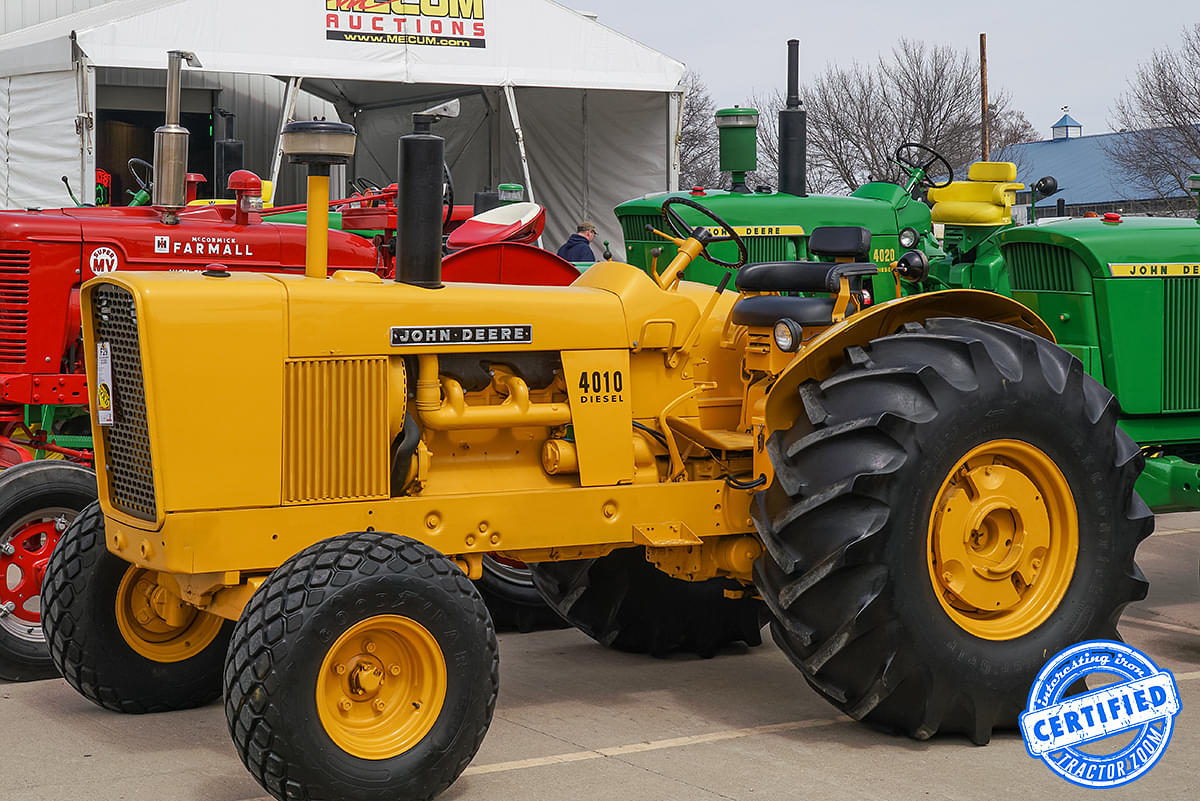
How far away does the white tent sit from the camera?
601 inches

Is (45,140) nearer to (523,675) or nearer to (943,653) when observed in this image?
(523,675)

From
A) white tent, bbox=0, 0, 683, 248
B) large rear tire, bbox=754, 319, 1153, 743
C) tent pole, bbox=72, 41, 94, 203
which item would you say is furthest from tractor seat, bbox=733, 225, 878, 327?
white tent, bbox=0, 0, 683, 248

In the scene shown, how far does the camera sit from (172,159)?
7.30 m

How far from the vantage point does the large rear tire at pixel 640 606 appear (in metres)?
5.77

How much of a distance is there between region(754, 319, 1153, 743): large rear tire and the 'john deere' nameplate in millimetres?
874

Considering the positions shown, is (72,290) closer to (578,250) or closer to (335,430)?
(335,430)

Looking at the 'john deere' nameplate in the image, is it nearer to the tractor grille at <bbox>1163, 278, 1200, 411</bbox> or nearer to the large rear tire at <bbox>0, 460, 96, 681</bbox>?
the large rear tire at <bbox>0, 460, 96, 681</bbox>

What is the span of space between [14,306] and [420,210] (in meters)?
3.11

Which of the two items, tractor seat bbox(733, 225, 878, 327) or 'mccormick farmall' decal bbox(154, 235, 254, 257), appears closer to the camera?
tractor seat bbox(733, 225, 878, 327)

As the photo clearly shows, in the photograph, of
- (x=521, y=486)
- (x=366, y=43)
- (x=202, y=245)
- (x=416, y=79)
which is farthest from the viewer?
(x=416, y=79)

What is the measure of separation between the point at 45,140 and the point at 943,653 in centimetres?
1325

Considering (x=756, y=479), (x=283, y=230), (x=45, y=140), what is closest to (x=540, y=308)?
(x=756, y=479)

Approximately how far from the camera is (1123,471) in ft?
16.1

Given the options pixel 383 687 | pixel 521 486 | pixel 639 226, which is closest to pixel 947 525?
pixel 521 486
